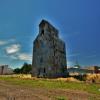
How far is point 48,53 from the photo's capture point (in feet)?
196

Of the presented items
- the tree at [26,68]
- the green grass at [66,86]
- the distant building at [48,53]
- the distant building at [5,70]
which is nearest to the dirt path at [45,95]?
the green grass at [66,86]

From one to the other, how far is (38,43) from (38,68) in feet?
26.5

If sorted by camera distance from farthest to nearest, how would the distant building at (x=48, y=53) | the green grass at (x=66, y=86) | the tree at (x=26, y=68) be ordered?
the tree at (x=26, y=68), the distant building at (x=48, y=53), the green grass at (x=66, y=86)

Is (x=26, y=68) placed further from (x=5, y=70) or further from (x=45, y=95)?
(x=45, y=95)

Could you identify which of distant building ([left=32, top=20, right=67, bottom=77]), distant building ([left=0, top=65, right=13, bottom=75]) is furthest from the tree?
distant building ([left=32, top=20, right=67, bottom=77])

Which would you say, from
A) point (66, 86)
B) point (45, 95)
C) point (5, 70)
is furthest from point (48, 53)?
point (5, 70)

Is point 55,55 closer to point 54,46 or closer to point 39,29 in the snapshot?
point 54,46

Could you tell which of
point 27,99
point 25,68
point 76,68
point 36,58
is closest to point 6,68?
point 25,68

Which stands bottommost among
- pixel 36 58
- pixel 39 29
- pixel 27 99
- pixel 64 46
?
pixel 27 99

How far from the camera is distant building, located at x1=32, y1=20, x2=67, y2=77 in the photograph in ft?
194

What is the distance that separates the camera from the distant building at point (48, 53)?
59.2 metres

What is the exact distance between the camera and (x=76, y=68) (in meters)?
103

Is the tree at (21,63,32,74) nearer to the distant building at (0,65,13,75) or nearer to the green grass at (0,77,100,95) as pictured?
the distant building at (0,65,13,75)

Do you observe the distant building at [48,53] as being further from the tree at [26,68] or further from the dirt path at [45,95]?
the tree at [26,68]
